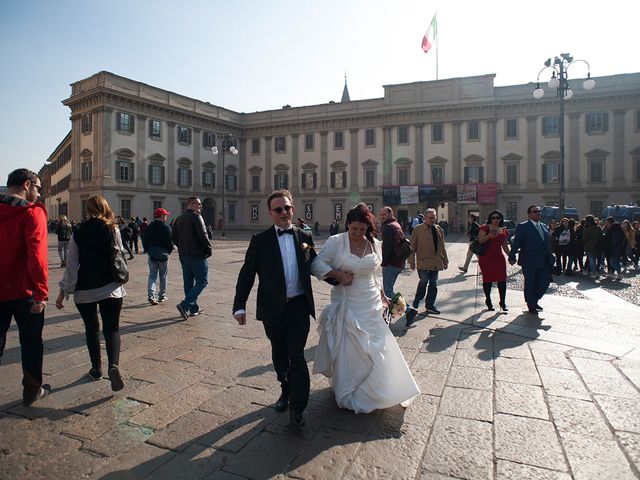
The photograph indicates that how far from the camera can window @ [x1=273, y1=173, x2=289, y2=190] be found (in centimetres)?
4662

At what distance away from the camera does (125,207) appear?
36656 millimetres

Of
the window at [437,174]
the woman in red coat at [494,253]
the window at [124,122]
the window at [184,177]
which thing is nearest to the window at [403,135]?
the window at [437,174]

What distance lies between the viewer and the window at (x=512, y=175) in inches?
1523

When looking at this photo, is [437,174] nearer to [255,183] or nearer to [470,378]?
[255,183]

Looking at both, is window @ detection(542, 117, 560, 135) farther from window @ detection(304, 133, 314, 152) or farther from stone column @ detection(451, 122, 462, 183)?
window @ detection(304, 133, 314, 152)

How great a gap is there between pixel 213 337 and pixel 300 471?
3.21 m

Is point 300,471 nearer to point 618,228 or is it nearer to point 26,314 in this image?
point 26,314

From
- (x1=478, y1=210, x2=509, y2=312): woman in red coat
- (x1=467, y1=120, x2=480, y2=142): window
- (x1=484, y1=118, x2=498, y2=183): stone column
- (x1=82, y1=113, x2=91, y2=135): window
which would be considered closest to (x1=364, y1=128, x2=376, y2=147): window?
(x1=467, y1=120, x2=480, y2=142): window

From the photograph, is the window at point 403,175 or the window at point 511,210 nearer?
the window at point 511,210

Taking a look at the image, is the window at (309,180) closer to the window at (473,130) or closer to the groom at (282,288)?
the window at (473,130)

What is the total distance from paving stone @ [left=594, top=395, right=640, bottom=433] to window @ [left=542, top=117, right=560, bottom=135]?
3955cm

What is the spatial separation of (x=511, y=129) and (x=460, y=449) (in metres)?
41.0

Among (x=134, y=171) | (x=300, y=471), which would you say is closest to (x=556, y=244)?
(x=300, y=471)

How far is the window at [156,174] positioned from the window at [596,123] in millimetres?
37440
